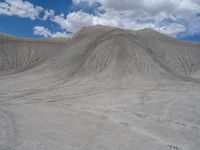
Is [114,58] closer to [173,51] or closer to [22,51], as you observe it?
[173,51]

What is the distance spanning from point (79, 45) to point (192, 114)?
95.5 ft

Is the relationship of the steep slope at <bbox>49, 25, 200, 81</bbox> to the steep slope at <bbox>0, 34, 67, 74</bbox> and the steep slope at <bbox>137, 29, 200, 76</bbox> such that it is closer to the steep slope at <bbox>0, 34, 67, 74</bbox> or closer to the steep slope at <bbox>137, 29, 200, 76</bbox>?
the steep slope at <bbox>137, 29, 200, 76</bbox>

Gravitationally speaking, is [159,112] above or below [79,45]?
below

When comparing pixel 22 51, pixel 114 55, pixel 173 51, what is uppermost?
pixel 173 51

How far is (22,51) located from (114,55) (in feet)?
83.8

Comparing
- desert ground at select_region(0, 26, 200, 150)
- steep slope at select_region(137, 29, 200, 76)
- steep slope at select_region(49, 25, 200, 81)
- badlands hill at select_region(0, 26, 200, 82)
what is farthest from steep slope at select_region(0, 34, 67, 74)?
steep slope at select_region(137, 29, 200, 76)

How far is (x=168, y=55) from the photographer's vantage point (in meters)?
42.6

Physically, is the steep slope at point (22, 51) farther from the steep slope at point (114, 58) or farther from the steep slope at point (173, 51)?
the steep slope at point (173, 51)

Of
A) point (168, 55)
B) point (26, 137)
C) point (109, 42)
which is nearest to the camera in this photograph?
point (26, 137)

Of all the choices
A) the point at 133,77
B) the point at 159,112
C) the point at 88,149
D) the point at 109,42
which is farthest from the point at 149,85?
the point at 88,149

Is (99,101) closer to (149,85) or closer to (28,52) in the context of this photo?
(149,85)

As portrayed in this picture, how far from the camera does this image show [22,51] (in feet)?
169

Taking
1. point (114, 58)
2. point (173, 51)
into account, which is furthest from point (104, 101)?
point (173, 51)

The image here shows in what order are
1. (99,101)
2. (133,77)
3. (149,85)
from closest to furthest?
(99,101) → (149,85) → (133,77)
